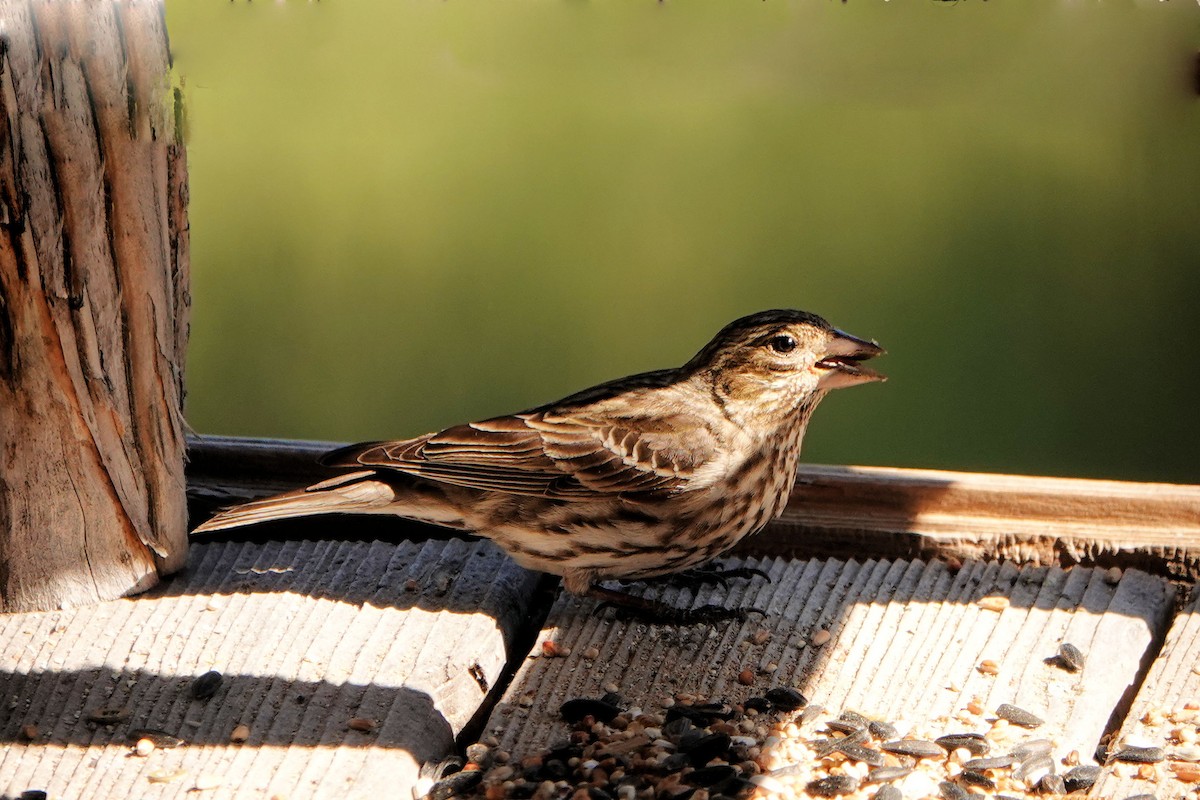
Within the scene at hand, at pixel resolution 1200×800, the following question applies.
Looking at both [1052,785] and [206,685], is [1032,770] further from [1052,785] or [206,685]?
[206,685]

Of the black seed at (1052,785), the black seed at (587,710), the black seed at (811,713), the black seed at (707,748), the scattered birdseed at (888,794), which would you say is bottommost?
the black seed at (587,710)

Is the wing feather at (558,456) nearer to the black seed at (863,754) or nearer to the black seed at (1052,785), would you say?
the black seed at (863,754)

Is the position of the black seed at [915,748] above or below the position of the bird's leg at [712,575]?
above

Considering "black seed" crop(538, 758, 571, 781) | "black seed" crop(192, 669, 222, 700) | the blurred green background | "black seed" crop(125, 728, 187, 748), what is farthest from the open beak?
the blurred green background

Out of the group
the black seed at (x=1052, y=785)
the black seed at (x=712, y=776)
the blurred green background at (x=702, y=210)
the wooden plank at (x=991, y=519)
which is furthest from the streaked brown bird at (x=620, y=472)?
the blurred green background at (x=702, y=210)

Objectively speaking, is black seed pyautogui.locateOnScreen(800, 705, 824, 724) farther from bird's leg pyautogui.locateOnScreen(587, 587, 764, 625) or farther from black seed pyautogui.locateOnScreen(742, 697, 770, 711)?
bird's leg pyautogui.locateOnScreen(587, 587, 764, 625)

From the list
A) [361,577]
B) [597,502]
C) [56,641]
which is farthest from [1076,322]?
[56,641]

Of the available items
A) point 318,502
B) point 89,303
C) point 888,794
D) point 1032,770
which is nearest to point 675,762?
point 888,794

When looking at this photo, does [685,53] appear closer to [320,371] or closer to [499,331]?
[499,331]
